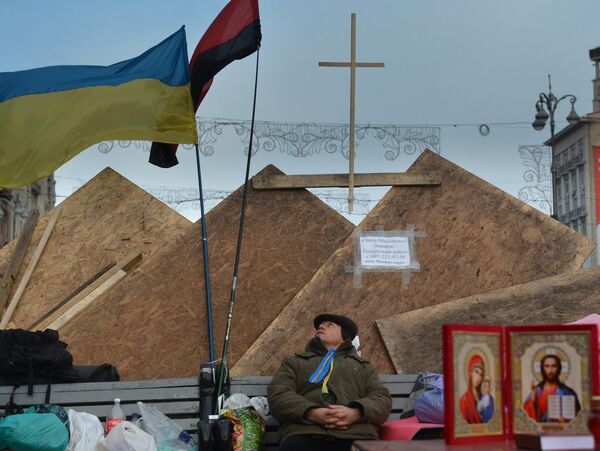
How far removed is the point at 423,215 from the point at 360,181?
0.77 m

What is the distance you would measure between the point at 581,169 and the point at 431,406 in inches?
2528

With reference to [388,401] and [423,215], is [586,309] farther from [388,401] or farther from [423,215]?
[388,401]

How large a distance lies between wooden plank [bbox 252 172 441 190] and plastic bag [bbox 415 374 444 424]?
12.1 ft

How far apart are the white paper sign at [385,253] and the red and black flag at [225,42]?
7.02 feet

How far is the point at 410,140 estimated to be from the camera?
1130 cm

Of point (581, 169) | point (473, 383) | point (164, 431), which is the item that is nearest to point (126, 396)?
point (164, 431)

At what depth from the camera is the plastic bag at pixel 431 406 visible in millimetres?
6254

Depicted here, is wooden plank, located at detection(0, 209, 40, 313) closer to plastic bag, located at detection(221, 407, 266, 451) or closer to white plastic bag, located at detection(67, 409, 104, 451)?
white plastic bag, located at detection(67, 409, 104, 451)

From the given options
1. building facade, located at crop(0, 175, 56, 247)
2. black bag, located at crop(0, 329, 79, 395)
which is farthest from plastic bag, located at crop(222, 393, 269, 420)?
building facade, located at crop(0, 175, 56, 247)

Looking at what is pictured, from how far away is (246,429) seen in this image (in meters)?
6.66

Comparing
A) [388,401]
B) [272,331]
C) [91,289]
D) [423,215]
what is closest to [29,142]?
[91,289]

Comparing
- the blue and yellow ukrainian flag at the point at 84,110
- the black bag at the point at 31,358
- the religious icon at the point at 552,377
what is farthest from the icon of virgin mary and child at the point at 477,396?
the blue and yellow ukrainian flag at the point at 84,110

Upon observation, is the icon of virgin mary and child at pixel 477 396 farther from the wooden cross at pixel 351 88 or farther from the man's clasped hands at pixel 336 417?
the wooden cross at pixel 351 88

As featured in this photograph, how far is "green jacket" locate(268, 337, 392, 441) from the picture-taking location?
618 centimetres
